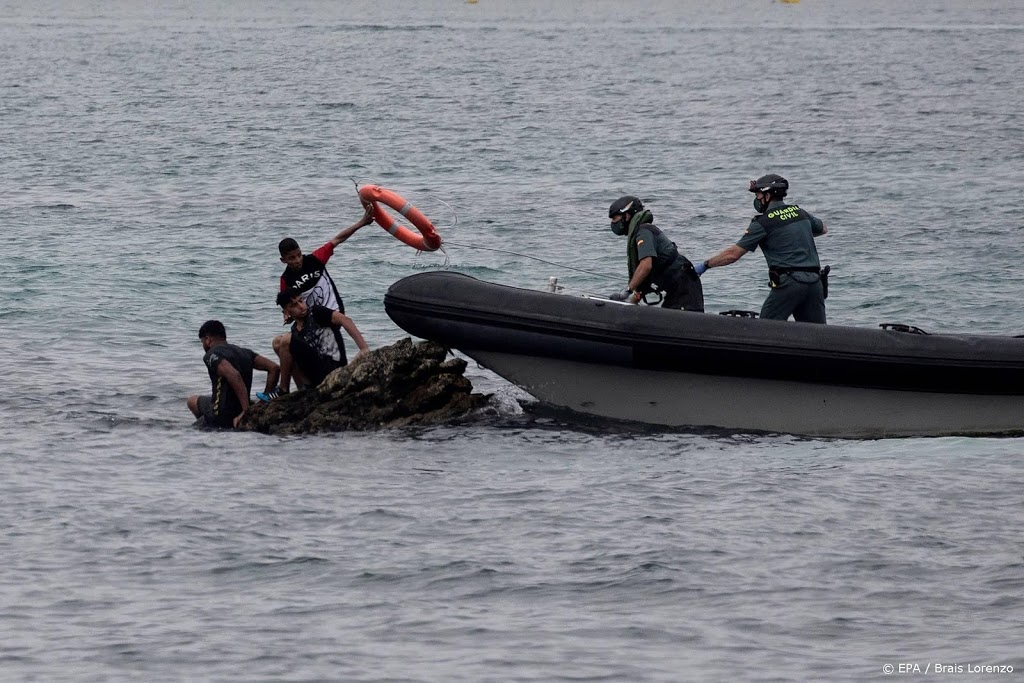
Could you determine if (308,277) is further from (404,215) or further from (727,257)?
(727,257)

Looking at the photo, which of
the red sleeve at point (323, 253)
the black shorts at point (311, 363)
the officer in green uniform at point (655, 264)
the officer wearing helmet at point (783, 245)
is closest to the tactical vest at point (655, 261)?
the officer in green uniform at point (655, 264)

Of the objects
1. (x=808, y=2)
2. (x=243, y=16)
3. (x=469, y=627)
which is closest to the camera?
(x=469, y=627)

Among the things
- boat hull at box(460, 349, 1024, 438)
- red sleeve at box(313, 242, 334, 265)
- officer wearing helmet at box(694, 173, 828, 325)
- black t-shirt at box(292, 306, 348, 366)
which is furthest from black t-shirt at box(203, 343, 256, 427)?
officer wearing helmet at box(694, 173, 828, 325)

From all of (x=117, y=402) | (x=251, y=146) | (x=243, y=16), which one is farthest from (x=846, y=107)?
(x=243, y=16)

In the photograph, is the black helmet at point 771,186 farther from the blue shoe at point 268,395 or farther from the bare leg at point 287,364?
the blue shoe at point 268,395

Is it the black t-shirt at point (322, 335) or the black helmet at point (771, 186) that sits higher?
the black helmet at point (771, 186)

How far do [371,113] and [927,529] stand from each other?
27580 mm

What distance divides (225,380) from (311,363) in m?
0.66

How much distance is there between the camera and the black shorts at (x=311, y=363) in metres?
11.1

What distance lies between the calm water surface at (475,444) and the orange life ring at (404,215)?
134 cm

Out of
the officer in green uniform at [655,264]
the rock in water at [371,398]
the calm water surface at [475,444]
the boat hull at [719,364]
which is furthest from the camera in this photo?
the rock in water at [371,398]

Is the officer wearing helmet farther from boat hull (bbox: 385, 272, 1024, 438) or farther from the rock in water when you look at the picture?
the rock in water

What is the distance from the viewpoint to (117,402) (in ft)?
39.8

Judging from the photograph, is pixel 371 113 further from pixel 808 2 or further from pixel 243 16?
pixel 808 2
